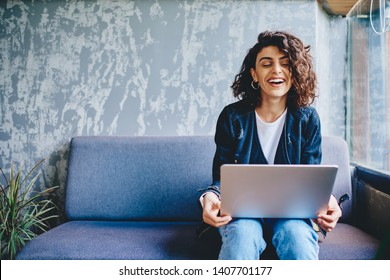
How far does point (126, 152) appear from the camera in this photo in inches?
84.0

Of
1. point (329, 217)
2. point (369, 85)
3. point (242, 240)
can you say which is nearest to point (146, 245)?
point (242, 240)

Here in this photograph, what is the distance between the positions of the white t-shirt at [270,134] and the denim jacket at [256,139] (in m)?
0.02

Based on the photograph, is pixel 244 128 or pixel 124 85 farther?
pixel 124 85

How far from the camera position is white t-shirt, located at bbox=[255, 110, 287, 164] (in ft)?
5.32

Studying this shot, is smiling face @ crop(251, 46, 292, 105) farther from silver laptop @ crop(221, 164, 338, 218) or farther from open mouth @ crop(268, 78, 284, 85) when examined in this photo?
silver laptop @ crop(221, 164, 338, 218)

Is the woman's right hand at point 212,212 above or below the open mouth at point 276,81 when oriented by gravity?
below

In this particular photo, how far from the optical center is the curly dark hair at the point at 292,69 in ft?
5.21

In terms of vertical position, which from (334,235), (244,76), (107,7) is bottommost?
(334,235)

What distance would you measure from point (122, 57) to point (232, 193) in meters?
1.46

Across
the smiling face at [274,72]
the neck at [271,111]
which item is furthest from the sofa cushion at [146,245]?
the smiling face at [274,72]

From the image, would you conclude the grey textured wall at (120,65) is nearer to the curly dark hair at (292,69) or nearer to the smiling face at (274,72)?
the curly dark hair at (292,69)
